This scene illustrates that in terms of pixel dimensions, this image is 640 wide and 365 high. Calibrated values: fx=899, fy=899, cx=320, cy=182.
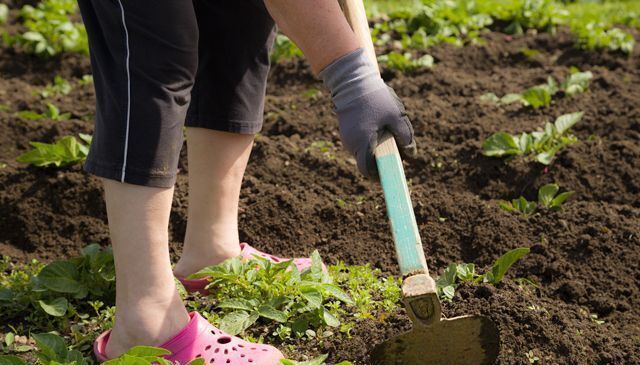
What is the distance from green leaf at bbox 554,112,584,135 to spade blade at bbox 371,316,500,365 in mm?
1952

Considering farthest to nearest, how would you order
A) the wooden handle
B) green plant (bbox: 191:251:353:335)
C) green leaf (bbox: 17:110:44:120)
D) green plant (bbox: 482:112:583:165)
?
green leaf (bbox: 17:110:44:120), green plant (bbox: 482:112:583:165), green plant (bbox: 191:251:353:335), the wooden handle

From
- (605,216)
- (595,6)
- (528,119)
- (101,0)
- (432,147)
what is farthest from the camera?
(595,6)

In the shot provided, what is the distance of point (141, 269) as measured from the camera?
222 centimetres

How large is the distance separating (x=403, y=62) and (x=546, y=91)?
850 mm

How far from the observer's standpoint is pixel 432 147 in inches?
158

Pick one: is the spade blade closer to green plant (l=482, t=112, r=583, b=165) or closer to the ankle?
the ankle

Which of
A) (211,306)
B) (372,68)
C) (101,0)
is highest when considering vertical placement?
(101,0)

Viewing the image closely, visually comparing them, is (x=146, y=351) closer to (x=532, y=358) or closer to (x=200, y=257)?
Answer: (x=200, y=257)

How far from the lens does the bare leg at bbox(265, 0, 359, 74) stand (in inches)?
83.1

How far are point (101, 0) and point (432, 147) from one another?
2.16m

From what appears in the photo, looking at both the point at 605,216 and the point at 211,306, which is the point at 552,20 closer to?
the point at 605,216

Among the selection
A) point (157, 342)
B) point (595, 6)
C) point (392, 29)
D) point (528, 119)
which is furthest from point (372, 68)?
point (595, 6)

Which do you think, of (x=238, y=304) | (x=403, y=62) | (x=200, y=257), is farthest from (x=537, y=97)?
(x=238, y=304)

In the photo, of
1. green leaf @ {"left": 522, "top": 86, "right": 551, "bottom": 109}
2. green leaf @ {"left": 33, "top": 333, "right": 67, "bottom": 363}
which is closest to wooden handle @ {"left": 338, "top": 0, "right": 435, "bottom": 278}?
green leaf @ {"left": 33, "top": 333, "right": 67, "bottom": 363}
